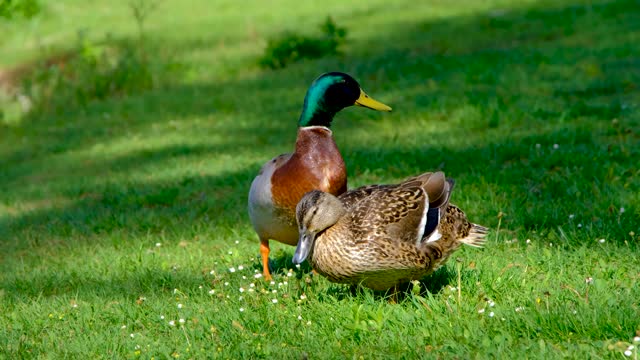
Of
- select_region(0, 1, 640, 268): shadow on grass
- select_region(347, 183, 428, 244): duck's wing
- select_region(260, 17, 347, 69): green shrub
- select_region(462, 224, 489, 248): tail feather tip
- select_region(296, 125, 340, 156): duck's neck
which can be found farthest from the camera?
select_region(260, 17, 347, 69): green shrub

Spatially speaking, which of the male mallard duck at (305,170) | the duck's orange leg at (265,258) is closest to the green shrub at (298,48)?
the male mallard duck at (305,170)

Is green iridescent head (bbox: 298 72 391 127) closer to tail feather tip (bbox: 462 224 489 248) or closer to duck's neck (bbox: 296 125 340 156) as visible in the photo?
duck's neck (bbox: 296 125 340 156)

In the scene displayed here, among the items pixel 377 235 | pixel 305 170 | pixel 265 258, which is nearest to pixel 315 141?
pixel 305 170

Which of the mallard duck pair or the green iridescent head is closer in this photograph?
the mallard duck pair

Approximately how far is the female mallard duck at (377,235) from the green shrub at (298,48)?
9.23 meters

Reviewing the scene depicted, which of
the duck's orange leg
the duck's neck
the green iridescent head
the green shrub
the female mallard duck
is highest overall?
the green iridescent head

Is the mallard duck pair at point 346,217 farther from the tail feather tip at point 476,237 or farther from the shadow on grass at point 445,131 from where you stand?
the shadow on grass at point 445,131

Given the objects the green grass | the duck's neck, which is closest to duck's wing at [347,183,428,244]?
the green grass

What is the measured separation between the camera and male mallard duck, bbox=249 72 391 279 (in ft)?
19.2

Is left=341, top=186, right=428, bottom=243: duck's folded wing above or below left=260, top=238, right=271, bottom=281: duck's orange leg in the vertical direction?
above

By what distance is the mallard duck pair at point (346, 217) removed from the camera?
504 centimetres

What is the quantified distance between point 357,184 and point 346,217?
3.04 meters

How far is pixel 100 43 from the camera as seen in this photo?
15.9 meters

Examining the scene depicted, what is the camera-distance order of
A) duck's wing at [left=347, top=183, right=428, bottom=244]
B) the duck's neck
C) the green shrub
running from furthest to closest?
the green shrub, the duck's neck, duck's wing at [left=347, top=183, right=428, bottom=244]
